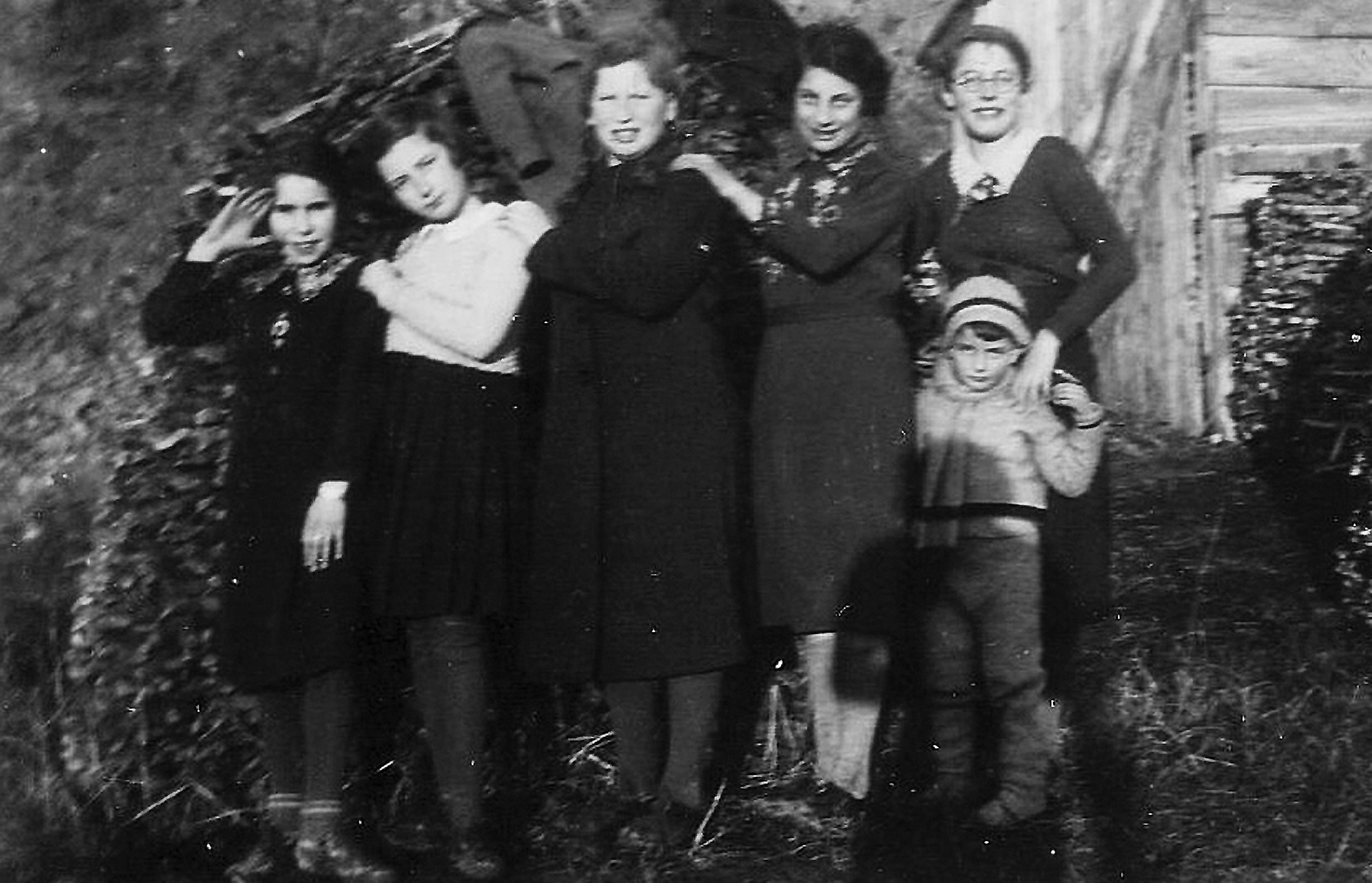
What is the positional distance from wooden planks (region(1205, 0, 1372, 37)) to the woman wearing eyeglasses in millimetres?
612

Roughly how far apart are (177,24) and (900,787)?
2628 mm

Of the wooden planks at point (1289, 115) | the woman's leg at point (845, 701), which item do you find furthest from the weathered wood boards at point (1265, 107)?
the woman's leg at point (845, 701)

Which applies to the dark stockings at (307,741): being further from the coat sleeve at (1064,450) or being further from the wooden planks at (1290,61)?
the wooden planks at (1290,61)

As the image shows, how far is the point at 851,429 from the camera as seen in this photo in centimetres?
354

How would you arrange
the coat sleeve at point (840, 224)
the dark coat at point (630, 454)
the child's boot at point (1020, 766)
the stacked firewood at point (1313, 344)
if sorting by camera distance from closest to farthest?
the dark coat at point (630, 454)
the coat sleeve at point (840, 224)
the child's boot at point (1020, 766)
the stacked firewood at point (1313, 344)

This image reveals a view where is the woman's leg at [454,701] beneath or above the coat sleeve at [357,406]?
beneath

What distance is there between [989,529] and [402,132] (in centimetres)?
171

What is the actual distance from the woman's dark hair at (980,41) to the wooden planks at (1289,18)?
57cm

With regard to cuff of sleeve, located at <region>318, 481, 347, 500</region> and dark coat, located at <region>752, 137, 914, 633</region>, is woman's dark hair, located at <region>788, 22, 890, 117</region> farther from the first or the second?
cuff of sleeve, located at <region>318, 481, 347, 500</region>

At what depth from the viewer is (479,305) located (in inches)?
137

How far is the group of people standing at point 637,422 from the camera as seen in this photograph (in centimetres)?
343

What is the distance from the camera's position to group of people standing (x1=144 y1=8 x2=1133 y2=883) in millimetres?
3426

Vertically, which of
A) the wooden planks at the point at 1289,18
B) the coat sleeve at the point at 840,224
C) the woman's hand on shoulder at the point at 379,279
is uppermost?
the wooden planks at the point at 1289,18

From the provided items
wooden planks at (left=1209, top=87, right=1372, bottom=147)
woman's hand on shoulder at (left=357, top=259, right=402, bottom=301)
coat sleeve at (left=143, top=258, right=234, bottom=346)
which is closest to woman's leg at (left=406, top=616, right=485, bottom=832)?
woman's hand on shoulder at (left=357, top=259, right=402, bottom=301)
